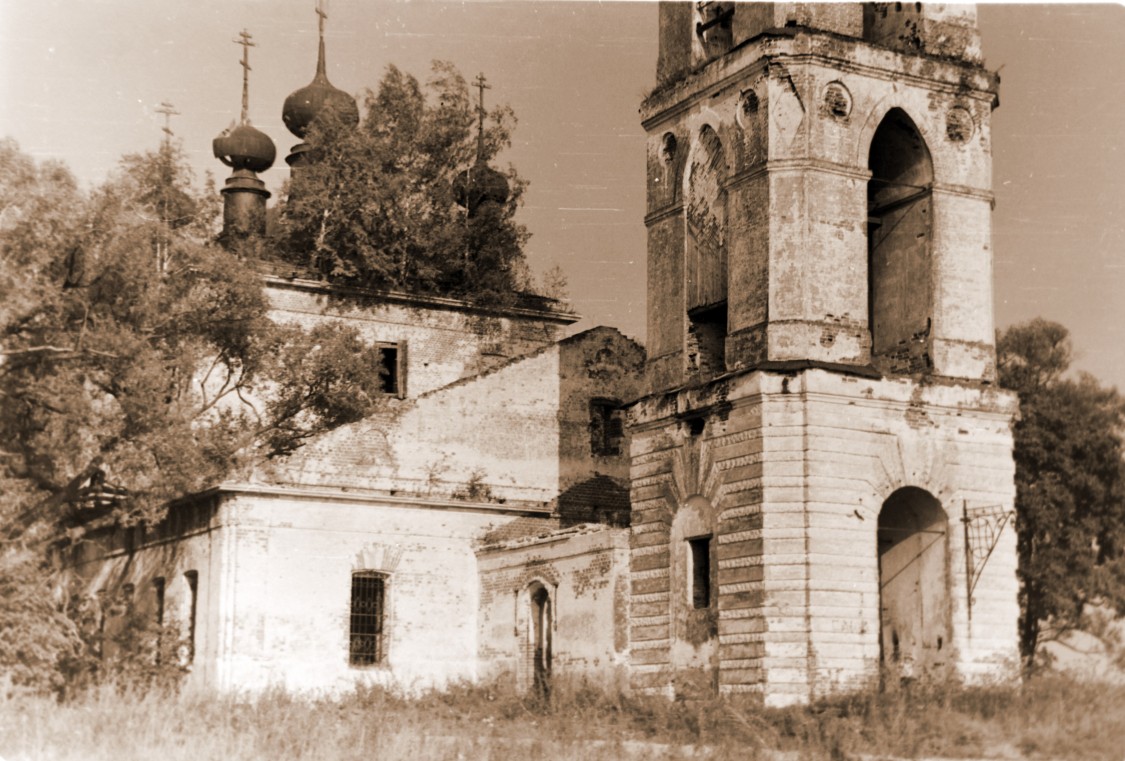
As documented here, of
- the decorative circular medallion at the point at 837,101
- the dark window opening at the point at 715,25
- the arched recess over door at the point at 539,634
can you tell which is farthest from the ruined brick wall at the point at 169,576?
the decorative circular medallion at the point at 837,101

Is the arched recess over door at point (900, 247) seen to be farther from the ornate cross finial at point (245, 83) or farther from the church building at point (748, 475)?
the ornate cross finial at point (245, 83)

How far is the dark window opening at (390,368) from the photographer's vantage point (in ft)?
98.7

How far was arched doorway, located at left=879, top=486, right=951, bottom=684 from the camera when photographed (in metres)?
20.9

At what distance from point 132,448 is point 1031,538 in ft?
57.7

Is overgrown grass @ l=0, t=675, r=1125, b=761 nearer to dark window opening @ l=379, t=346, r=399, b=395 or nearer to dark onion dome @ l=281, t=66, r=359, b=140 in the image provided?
dark window opening @ l=379, t=346, r=399, b=395

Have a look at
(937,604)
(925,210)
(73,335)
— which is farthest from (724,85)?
(73,335)

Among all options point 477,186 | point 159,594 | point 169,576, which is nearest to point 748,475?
point 169,576

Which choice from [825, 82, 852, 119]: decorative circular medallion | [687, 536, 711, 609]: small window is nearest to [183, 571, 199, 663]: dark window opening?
[687, 536, 711, 609]: small window

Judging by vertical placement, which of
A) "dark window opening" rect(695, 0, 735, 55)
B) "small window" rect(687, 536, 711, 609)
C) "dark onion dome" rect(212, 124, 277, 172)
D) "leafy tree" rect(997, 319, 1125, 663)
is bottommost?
"small window" rect(687, 536, 711, 609)

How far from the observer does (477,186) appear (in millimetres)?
32031

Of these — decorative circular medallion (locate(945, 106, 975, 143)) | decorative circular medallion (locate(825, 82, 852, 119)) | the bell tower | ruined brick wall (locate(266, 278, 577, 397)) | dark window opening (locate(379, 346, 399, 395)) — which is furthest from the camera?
dark window opening (locate(379, 346, 399, 395))

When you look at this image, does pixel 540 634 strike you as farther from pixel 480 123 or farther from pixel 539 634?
pixel 480 123

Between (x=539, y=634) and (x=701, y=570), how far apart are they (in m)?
3.89

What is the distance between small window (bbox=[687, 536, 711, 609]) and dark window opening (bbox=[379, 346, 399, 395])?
998 centimetres
